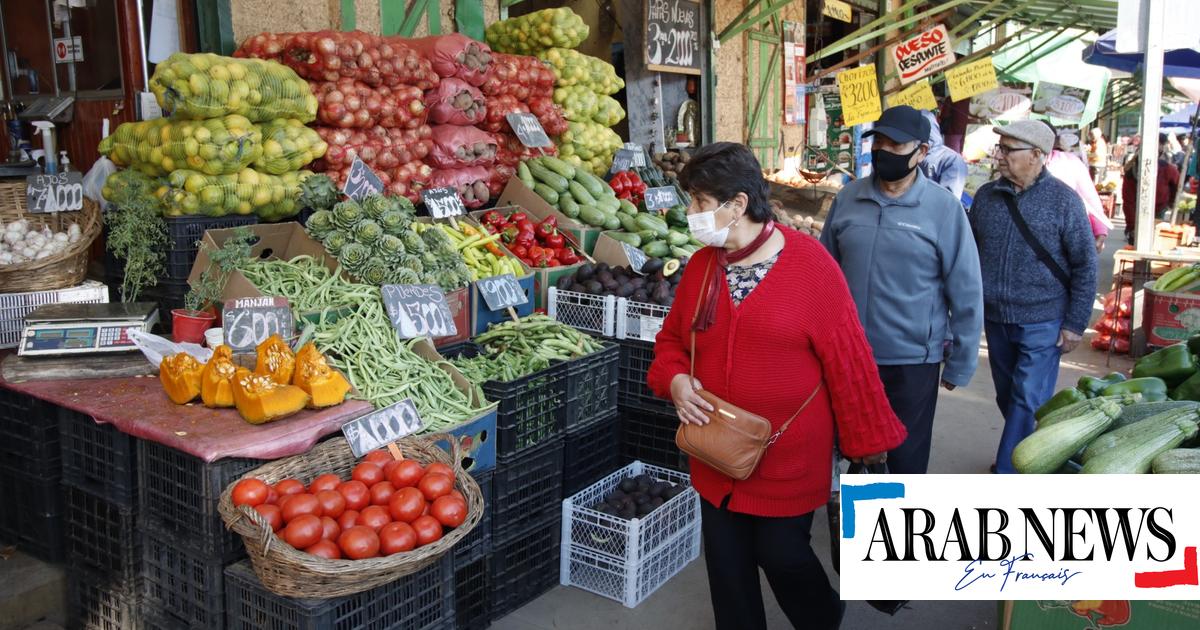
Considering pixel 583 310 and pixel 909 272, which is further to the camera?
pixel 583 310

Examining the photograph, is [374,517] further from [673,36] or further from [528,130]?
[673,36]

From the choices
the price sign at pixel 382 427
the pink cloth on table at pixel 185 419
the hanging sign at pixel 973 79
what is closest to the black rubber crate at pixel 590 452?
the price sign at pixel 382 427

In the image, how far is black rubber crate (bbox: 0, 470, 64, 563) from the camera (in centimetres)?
396

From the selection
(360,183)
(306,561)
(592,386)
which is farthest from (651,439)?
(306,561)

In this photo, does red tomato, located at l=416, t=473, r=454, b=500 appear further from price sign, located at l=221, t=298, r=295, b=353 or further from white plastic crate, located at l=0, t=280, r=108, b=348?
white plastic crate, located at l=0, t=280, r=108, b=348

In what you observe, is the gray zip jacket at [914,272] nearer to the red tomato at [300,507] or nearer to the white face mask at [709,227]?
the white face mask at [709,227]

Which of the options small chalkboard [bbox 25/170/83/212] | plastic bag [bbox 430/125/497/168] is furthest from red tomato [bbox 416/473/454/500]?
plastic bag [bbox 430/125/497/168]

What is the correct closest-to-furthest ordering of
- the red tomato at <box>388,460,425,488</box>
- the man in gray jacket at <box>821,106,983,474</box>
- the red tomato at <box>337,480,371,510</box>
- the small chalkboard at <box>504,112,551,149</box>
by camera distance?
the red tomato at <box>337,480,371,510</box>
the red tomato at <box>388,460,425,488</box>
the man in gray jacket at <box>821,106,983,474</box>
the small chalkboard at <box>504,112,551,149</box>

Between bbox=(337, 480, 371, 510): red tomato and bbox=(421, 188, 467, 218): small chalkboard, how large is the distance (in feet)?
9.61

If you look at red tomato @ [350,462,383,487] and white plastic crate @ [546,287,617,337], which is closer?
red tomato @ [350,462,383,487]

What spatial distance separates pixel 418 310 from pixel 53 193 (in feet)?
6.57

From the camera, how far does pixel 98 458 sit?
364 cm

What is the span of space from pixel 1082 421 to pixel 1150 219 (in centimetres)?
651

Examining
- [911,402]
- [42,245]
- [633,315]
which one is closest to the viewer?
[911,402]
